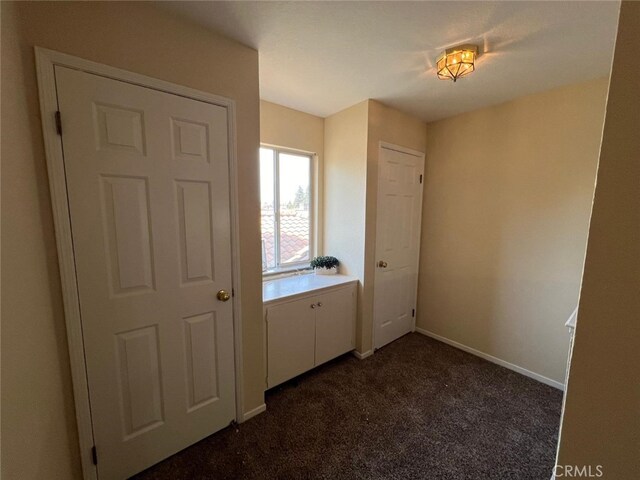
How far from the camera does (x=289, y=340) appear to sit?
6.52 ft

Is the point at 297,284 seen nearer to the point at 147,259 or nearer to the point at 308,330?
the point at 308,330

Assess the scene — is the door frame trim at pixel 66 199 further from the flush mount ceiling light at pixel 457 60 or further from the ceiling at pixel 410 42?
the flush mount ceiling light at pixel 457 60

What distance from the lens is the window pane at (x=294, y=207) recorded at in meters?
2.52

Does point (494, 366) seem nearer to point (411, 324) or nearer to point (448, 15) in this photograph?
point (411, 324)

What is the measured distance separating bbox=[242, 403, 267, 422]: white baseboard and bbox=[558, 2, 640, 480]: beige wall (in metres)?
1.69

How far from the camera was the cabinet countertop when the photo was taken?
6.38 ft

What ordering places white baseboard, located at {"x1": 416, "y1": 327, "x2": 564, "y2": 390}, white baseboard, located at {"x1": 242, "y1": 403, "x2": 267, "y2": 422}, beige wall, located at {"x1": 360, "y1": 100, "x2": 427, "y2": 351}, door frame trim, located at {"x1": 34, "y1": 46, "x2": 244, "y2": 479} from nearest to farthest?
door frame trim, located at {"x1": 34, "y1": 46, "x2": 244, "y2": 479} → white baseboard, located at {"x1": 242, "y1": 403, "x2": 267, "y2": 422} → white baseboard, located at {"x1": 416, "y1": 327, "x2": 564, "y2": 390} → beige wall, located at {"x1": 360, "y1": 100, "x2": 427, "y2": 351}

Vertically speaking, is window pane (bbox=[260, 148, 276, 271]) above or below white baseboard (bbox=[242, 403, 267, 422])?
above

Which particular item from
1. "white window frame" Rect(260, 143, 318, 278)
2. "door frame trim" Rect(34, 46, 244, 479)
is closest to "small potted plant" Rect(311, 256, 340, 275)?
"white window frame" Rect(260, 143, 318, 278)

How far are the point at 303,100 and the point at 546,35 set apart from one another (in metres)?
1.61

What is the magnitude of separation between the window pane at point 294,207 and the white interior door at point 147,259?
1.06 metres

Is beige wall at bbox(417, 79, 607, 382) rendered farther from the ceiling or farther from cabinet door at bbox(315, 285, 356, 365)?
cabinet door at bbox(315, 285, 356, 365)

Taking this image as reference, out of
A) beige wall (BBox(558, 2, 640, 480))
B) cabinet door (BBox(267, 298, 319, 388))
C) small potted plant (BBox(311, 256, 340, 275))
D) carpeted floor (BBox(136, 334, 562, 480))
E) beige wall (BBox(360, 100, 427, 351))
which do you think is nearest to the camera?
beige wall (BBox(558, 2, 640, 480))

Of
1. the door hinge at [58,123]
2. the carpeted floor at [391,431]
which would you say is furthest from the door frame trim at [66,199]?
the carpeted floor at [391,431]
